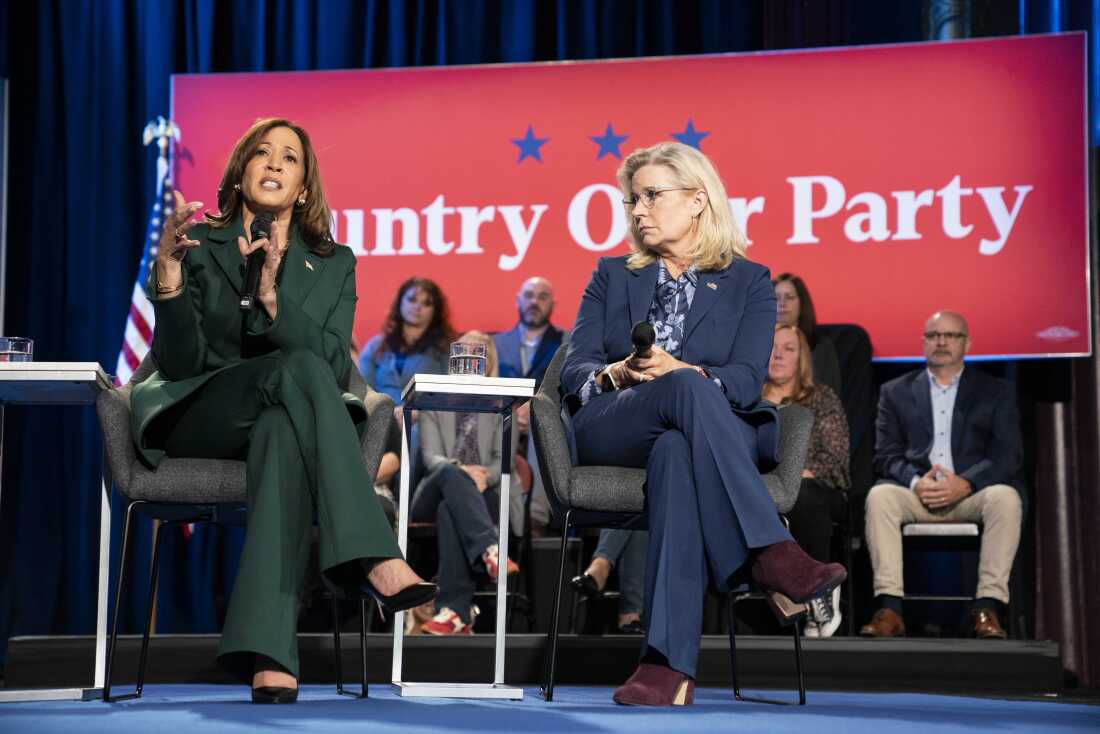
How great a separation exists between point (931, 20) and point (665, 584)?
12.4ft


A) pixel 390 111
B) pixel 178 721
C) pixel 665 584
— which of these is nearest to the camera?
pixel 178 721

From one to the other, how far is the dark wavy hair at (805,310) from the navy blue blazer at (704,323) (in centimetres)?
172

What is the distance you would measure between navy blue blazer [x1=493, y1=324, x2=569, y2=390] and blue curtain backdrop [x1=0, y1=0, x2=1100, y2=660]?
4.78 feet

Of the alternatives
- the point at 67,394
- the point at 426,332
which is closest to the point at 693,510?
the point at 67,394

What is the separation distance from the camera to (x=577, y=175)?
5051mm

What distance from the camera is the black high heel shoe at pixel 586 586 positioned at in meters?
3.80

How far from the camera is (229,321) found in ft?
8.84

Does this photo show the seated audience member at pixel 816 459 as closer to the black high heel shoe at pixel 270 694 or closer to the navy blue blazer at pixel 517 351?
the navy blue blazer at pixel 517 351

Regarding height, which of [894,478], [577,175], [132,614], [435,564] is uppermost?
[577,175]

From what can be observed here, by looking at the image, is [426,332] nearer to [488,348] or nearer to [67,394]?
[488,348]

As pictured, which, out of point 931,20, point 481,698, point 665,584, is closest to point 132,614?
point 481,698

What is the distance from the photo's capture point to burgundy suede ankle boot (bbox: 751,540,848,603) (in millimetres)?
2232

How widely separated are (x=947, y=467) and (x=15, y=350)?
3149 mm

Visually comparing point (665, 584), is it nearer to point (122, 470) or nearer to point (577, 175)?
point (122, 470)
